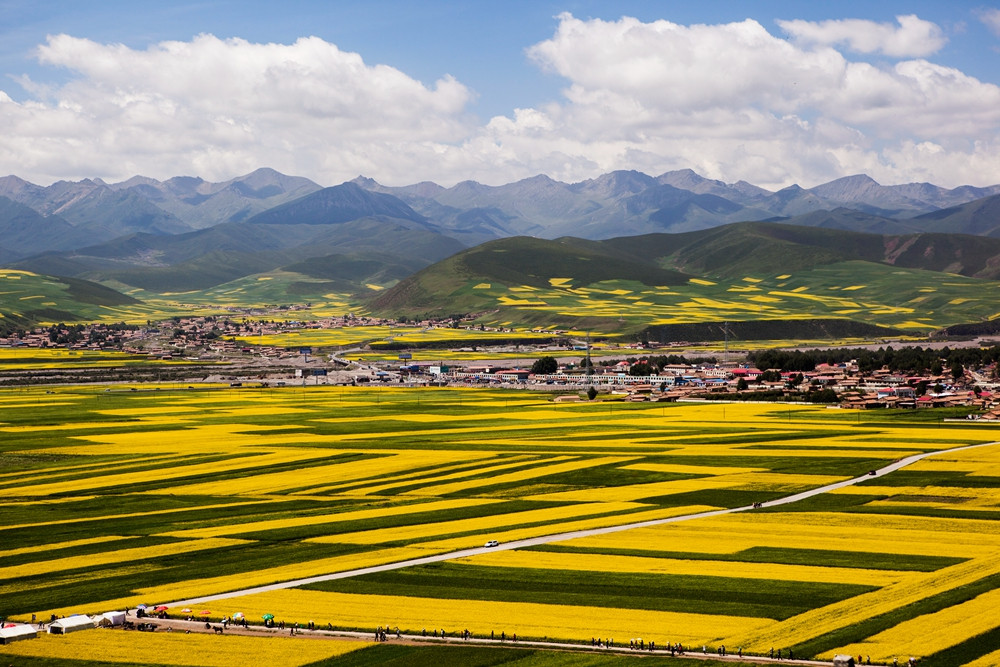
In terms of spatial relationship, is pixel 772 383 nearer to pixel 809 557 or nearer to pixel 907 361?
pixel 907 361

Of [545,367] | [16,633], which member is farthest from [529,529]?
[545,367]

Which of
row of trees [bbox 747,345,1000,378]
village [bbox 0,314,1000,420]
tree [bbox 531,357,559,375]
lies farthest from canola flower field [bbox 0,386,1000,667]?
tree [bbox 531,357,559,375]

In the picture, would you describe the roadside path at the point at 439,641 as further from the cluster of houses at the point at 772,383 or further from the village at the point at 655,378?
the cluster of houses at the point at 772,383

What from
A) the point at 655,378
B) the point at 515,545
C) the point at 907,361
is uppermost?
the point at 907,361

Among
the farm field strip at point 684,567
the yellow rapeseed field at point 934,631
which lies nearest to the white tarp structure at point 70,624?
the farm field strip at point 684,567

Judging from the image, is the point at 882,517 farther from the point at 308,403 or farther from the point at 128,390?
the point at 128,390

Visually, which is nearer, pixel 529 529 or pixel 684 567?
pixel 684 567
